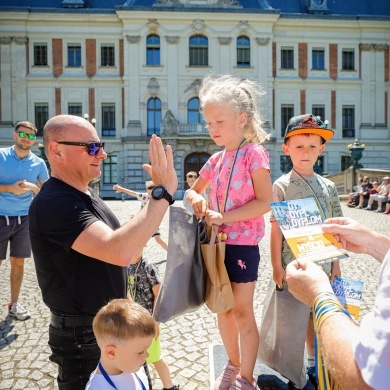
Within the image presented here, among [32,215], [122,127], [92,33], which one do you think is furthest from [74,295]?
[92,33]

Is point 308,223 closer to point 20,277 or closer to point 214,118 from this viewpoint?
point 214,118

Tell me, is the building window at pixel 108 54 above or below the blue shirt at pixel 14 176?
above

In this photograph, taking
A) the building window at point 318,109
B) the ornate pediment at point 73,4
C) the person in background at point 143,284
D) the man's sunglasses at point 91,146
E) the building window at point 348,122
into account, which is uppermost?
the ornate pediment at point 73,4

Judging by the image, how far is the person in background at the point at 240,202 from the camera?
2.51 meters

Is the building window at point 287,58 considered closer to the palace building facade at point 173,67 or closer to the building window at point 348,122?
the palace building facade at point 173,67

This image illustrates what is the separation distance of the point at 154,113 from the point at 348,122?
49.2 feet

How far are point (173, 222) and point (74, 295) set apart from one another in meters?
0.68

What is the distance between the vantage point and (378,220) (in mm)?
13188

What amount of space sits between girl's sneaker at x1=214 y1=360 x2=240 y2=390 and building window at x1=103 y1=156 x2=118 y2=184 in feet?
91.7

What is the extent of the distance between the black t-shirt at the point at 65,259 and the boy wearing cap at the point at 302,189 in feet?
3.94

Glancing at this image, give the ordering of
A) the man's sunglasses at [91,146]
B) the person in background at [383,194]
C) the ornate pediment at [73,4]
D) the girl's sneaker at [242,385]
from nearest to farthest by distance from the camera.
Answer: the man's sunglasses at [91,146] < the girl's sneaker at [242,385] < the person in background at [383,194] < the ornate pediment at [73,4]

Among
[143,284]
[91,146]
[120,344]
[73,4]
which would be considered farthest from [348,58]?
[120,344]

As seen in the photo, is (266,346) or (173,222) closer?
(173,222)

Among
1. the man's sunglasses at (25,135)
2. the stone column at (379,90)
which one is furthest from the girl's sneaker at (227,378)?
the stone column at (379,90)
